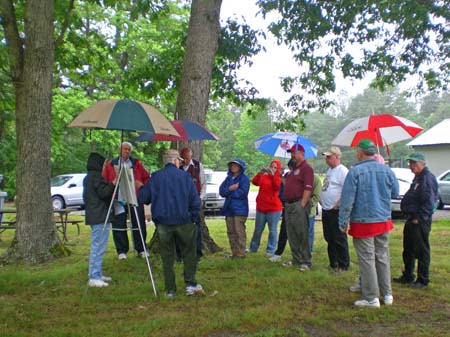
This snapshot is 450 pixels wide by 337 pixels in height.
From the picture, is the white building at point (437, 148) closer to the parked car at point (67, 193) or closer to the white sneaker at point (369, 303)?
the parked car at point (67, 193)

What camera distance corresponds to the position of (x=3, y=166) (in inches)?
1030

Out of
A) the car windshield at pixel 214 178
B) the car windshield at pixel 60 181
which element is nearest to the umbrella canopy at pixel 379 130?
the car windshield at pixel 214 178

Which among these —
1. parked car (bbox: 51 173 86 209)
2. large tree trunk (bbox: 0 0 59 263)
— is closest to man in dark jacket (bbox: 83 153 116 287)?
large tree trunk (bbox: 0 0 59 263)

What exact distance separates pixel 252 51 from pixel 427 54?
443 cm

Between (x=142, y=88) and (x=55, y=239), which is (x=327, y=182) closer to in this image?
(x=55, y=239)

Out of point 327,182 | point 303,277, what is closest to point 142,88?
point 327,182

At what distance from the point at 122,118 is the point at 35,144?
2.85 metres

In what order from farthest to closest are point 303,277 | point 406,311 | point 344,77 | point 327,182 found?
point 344,77
point 327,182
point 303,277
point 406,311

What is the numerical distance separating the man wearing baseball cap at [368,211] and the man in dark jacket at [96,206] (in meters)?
2.97

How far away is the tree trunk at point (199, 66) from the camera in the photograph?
840 cm

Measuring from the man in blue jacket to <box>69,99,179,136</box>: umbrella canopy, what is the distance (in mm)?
395

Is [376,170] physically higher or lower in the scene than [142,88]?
lower

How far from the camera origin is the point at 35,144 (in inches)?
309

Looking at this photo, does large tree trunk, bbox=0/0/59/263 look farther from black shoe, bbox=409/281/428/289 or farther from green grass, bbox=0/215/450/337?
black shoe, bbox=409/281/428/289
